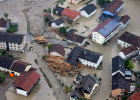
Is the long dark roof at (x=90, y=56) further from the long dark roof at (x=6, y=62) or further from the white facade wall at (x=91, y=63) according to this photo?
the long dark roof at (x=6, y=62)

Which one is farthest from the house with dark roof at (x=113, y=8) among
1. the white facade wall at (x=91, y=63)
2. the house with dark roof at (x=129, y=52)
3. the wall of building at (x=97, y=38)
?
the white facade wall at (x=91, y=63)

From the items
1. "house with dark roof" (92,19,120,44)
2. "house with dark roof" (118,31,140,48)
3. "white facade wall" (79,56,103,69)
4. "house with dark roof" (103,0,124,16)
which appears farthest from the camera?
"house with dark roof" (103,0,124,16)

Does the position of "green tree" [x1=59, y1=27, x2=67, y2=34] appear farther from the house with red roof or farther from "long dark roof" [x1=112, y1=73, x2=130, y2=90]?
"long dark roof" [x1=112, y1=73, x2=130, y2=90]

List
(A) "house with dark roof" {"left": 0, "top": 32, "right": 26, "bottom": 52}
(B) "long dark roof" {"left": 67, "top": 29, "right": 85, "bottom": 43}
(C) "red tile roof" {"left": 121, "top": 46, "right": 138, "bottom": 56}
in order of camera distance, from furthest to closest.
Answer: (B) "long dark roof" {"left": 67, "top": 29, "right": 85, "bottom": 43}
(A) "house with dark roof" {"left": 0, "top": 32, "right": 26, "bottom": 52}
(C) "red tile roof" {"left": 121, "top": 46, "right": 138, "bottom": 56}

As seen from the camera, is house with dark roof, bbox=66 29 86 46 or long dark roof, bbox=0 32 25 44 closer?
long dark roof, bbox=0 32 25 44

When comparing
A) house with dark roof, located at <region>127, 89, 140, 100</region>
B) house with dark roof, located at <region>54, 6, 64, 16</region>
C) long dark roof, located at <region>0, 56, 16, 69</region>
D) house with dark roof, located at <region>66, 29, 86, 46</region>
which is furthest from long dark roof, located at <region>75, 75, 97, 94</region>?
house with dark roof, located at <region>54, 6, 64, 16</region>

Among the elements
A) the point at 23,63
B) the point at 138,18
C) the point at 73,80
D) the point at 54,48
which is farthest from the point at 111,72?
the point at 138,18

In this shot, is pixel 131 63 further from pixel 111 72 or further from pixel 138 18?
pixel 138 18
